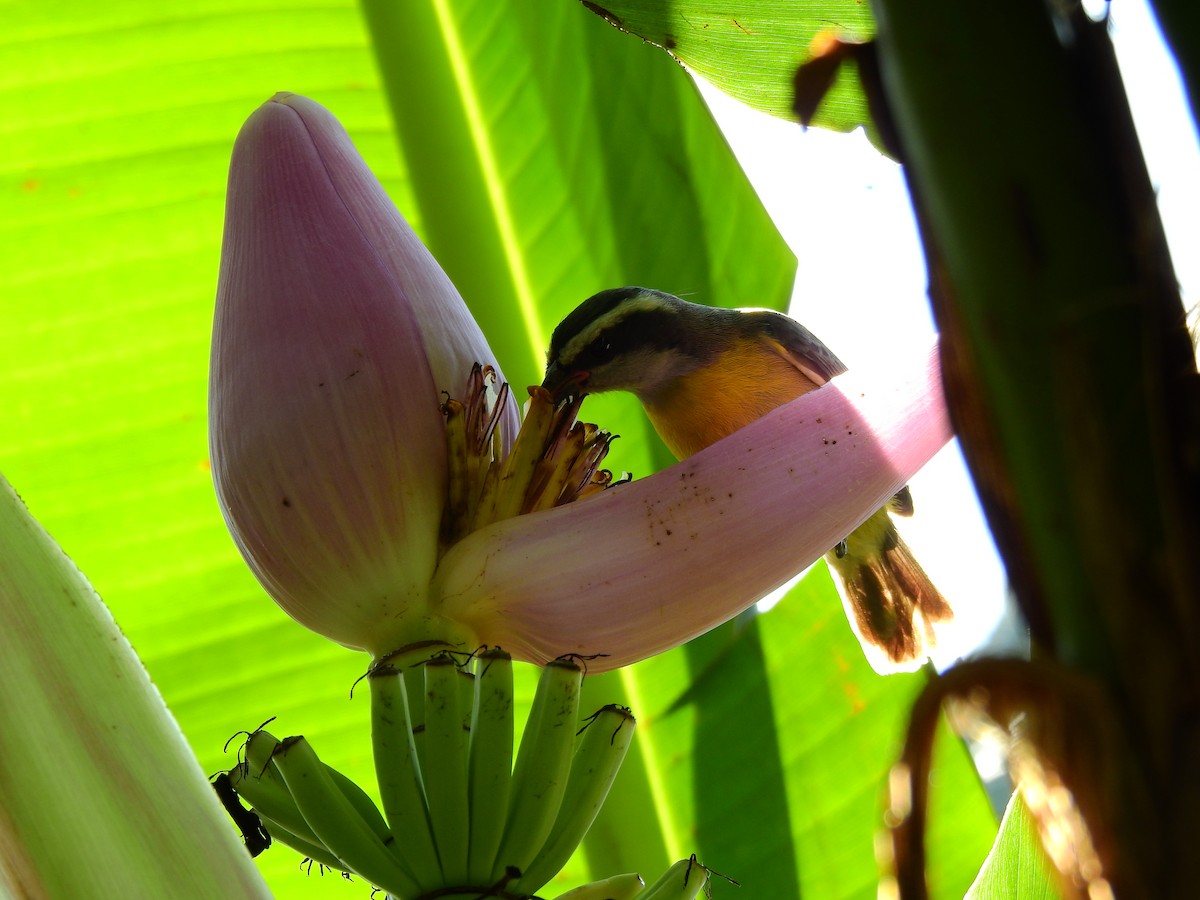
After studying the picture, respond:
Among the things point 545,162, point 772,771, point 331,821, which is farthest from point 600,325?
point 331,821

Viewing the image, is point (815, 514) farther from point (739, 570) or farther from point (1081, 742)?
point (1081, 742)

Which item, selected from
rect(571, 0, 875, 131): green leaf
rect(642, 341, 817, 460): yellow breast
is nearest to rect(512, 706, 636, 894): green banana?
rect(571, 0, 875, 131): green leaf

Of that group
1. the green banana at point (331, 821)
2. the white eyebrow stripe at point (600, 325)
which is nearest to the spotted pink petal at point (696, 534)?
the green banana at point (331, 821)

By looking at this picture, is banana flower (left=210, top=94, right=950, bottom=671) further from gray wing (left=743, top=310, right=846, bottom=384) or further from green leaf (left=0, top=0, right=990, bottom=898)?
gray wing (left=743, top=310, right=846, bottom=384)

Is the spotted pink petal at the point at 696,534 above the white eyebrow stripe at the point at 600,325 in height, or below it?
below

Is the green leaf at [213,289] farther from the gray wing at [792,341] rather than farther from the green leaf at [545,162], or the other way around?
the gray wing at [792,341]

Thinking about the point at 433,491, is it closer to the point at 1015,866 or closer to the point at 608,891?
the point at 608,891
